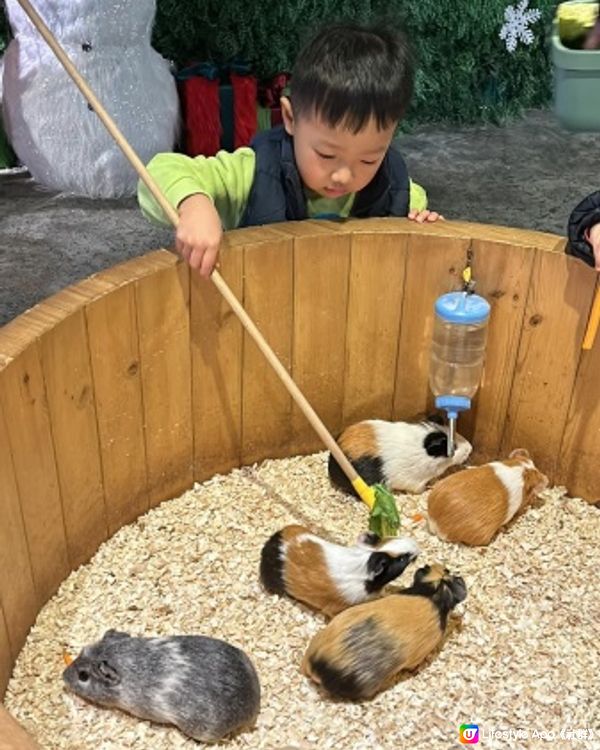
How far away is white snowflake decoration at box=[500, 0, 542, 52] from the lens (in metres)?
4.30

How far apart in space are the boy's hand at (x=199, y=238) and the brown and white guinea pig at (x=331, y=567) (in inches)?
20.6

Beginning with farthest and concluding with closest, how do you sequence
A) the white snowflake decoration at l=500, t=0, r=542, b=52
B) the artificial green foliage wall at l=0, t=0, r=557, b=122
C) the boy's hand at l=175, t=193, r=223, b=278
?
the white snowflake decoration at l=500, t=0, r=542, b=52, the artificial green foliage wall at l=0, t=0, r=557, b=122, the boy's hand at l=175, t=193, r=223, b=278

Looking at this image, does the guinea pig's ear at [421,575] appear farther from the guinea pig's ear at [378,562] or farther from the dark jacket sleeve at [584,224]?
the dark jacket sleeve at [584,224]

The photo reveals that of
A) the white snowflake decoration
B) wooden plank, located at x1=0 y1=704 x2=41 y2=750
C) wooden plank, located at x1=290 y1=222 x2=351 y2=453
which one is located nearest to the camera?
wooden plank, located at x1=0 y1=704 x2=41 y2=750

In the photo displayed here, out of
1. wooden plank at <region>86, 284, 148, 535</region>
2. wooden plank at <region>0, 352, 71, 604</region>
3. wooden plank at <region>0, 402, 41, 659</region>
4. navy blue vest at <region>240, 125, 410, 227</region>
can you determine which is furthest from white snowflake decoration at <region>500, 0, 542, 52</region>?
wooden plank at <region>0, 402, 41, 659</region>

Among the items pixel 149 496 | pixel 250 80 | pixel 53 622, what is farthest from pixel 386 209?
pixel 250 80

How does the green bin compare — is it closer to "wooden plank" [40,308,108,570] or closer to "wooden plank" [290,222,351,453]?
"wooden plank" [290,222,351,453]

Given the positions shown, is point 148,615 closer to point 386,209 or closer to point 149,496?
point 149,496

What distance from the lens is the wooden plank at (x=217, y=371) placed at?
1.91m

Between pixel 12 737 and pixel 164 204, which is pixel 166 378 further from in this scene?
pixel 12 737

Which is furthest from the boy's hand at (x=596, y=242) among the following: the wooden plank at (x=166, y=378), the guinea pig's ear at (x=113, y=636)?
the guinea pig's ear at (x=113, y=636)

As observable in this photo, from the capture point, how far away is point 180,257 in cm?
183

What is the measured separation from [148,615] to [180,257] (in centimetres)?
67

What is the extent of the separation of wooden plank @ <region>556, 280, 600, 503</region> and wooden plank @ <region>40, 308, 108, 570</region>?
1.00 metres
